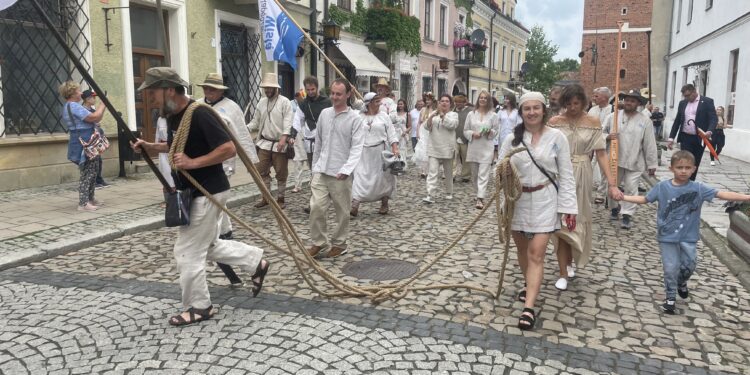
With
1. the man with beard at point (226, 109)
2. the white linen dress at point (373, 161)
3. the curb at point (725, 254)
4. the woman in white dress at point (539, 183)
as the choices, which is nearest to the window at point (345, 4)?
the white linen dress at point (373, 161)

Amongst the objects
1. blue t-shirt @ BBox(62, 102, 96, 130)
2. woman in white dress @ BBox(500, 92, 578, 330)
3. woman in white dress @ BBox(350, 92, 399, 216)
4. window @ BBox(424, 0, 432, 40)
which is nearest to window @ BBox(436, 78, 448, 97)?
window @ BBox(424, 0, 432, 40)

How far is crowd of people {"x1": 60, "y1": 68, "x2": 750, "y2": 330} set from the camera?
382 cm

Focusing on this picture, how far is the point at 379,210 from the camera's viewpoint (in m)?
7.95

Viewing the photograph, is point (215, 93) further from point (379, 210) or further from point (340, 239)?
point (379, 210)

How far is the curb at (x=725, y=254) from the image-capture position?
5.14m

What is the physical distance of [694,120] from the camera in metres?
9.25

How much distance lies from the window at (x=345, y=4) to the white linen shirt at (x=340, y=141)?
12.8 metres

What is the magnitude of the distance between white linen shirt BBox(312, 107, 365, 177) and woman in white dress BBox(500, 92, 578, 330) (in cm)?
191

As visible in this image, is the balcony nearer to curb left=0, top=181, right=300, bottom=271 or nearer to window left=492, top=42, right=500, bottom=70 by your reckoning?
window left=492, top=42, right=500, bottom=70

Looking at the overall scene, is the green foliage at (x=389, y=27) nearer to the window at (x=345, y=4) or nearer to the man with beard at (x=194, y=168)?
the window at (x=345, y=4)

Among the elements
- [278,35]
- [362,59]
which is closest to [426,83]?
[362,59]

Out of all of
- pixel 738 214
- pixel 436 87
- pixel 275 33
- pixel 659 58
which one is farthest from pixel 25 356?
pixel 659 58

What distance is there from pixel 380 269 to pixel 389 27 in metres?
15.8

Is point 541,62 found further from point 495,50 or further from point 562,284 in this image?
point 562,284
